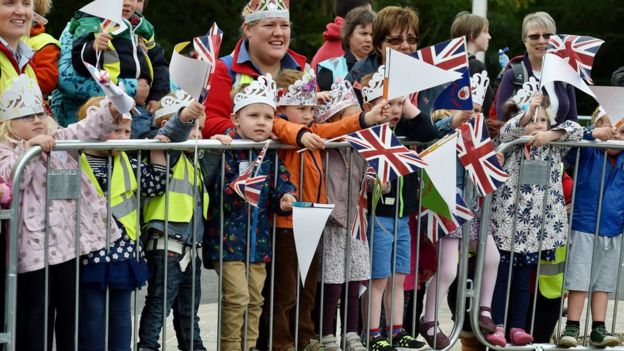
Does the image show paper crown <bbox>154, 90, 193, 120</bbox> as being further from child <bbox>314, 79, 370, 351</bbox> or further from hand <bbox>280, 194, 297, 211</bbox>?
child <bbox>314, 79, 370, 351</bbox>

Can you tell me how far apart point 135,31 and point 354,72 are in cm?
136

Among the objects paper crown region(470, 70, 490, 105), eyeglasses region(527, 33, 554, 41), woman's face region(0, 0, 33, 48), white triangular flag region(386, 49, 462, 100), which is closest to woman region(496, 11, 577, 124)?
eyeglasses region(527, 33, 554, 41)

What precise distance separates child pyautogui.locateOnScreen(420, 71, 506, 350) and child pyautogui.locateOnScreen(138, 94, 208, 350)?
1559mm

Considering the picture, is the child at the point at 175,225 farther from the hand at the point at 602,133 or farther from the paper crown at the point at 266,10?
the hand at the point at 602,133

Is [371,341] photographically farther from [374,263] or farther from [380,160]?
[380,160]

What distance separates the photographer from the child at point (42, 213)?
622cm

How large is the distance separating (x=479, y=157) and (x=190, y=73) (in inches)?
72.1

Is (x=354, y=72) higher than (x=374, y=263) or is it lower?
higher

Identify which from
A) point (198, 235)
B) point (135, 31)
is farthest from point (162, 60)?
point (198, 235)

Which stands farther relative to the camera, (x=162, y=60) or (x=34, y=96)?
(x=162, y=60)

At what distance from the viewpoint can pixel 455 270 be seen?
7.76 m

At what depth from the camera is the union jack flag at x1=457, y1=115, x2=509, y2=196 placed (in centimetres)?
742

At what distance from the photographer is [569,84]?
797 centimetres

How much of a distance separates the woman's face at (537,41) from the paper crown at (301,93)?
2.22m
